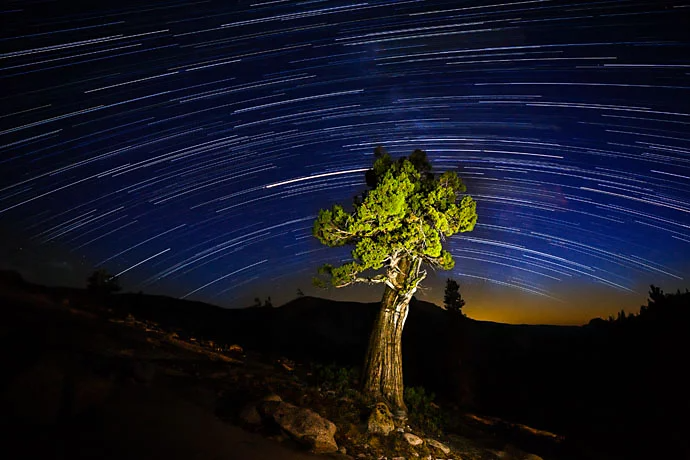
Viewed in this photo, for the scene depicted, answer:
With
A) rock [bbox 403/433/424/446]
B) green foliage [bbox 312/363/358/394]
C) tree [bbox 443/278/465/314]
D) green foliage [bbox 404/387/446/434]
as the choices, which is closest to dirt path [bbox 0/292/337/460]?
rock [bbox 403/433/424/446]

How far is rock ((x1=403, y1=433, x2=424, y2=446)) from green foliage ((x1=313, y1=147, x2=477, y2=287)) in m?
4.76

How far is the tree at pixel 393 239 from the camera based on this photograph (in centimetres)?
1152

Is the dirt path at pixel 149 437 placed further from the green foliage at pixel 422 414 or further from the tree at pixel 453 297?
the tree at pixel 453 297

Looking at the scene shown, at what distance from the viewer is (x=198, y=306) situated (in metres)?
47.2

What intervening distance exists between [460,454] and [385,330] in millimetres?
4102

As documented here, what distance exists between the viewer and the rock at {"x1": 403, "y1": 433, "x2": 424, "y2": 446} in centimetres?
846

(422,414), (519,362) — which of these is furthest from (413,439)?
(519,362)

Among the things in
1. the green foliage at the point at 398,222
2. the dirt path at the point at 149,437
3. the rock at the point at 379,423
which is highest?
the green foliage at the point at 398,222

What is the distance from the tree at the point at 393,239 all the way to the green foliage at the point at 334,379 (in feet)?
2.14

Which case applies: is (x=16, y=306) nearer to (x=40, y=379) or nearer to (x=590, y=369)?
(x=40, y=379)

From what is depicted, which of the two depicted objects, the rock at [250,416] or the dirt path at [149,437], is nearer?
the dirt path at [149,437]

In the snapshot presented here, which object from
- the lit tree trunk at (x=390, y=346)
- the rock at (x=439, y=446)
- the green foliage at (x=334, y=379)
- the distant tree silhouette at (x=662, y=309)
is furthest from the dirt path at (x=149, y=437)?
the distant tree silhouette at (x=662, y=309)

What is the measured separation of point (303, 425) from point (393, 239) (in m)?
6.47

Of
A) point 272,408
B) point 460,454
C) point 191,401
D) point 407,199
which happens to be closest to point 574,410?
point 460,454
